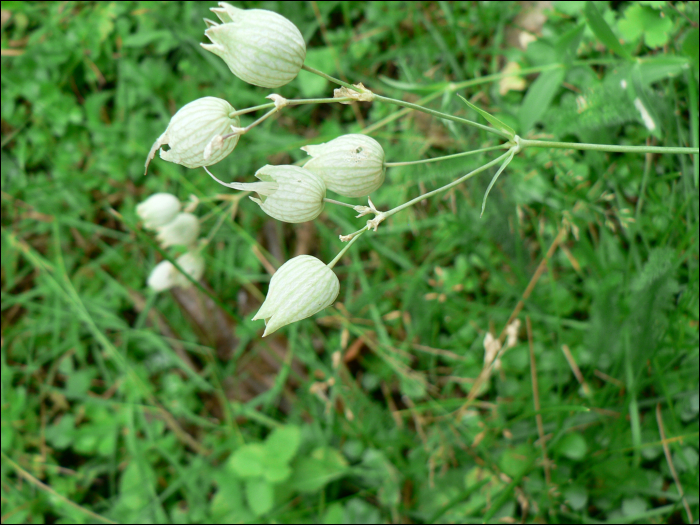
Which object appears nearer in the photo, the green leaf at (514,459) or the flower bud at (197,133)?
the flower bud at (197,133)

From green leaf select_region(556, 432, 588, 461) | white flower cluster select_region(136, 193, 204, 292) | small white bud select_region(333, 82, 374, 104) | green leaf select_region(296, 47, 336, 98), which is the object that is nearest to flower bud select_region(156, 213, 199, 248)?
white flower cluster select_region(136, 193, 204, 292)

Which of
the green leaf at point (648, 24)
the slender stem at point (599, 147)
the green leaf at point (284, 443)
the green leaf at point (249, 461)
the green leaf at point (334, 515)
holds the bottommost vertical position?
the green leaf at point (334, 515)

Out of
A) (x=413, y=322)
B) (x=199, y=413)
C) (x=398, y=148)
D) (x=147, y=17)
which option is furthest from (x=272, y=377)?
(x=147, y=17)

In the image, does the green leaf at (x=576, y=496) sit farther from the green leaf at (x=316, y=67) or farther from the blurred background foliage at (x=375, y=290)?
the green leaf at (x=316, y=67)

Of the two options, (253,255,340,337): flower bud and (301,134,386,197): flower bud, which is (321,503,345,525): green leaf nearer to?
(253,255,340,337): flower bud

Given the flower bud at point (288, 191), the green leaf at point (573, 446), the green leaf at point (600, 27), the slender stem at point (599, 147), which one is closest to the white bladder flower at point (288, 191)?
the flower bud at point (288, 191)

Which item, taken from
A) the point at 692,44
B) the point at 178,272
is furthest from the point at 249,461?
the point at 692,44
